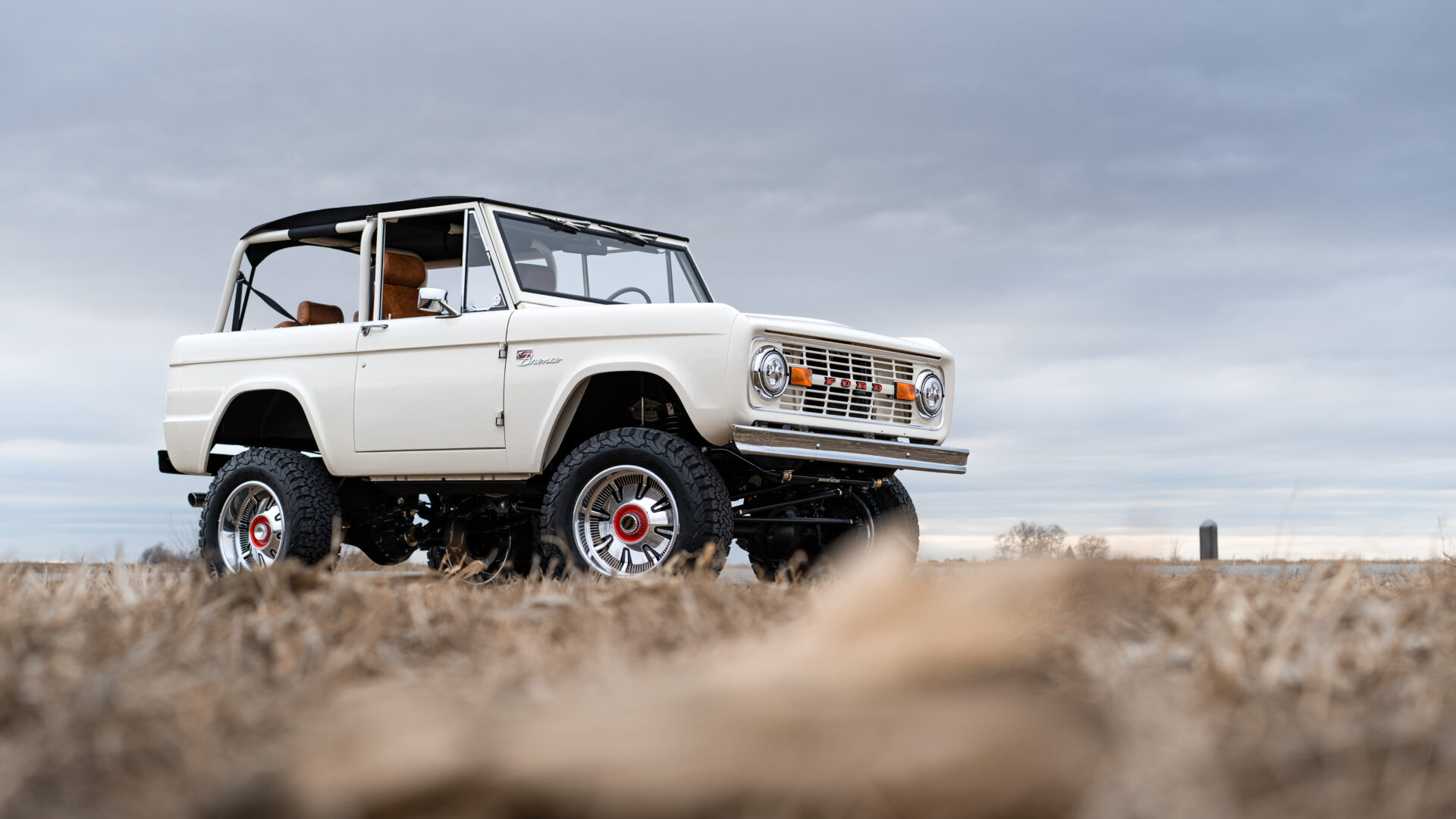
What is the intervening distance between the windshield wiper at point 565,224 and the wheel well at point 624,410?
1409mm

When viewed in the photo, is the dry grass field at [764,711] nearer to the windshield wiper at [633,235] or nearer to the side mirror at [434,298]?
the side mirror at [434,298]

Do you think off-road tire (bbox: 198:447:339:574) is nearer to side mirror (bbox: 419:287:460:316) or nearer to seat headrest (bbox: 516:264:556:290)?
side mirror (bbox: 419:287:460:316)

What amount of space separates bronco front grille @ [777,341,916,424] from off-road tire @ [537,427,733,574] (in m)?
0.63

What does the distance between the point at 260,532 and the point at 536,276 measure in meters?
2.47

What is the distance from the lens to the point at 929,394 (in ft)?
24.4

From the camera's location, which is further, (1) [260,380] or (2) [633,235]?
(2) [633,235]

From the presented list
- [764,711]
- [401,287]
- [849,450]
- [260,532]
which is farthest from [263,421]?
[764,711]

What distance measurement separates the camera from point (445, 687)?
2229mm

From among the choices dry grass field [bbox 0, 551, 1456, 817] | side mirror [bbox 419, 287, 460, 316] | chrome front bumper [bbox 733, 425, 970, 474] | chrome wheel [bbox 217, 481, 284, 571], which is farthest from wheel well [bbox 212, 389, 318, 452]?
dry grass field [bbox 0, 551, 1456, 817]

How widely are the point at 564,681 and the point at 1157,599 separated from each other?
1.81m

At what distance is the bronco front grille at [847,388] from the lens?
21.9 ft

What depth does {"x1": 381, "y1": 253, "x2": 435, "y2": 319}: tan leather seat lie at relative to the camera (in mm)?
8359

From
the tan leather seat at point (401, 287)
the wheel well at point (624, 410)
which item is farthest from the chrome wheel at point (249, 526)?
the wheel well at point (624, 410)

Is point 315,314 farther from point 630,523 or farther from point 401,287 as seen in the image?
point 630,523
